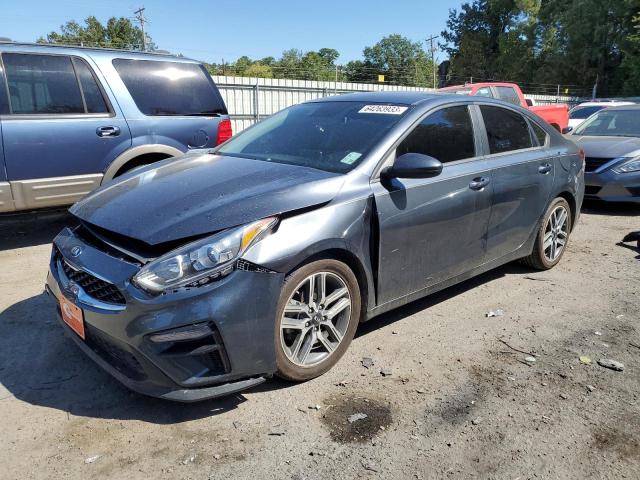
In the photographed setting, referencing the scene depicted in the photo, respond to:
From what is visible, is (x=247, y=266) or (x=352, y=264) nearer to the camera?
(x=247, y=266)

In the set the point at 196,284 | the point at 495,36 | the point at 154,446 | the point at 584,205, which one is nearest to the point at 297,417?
the point at 154,446

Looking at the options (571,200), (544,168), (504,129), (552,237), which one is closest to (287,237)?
(504,129)

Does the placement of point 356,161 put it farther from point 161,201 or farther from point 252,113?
point 252,113

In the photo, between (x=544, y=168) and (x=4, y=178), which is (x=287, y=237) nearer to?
(x=544, y=168)

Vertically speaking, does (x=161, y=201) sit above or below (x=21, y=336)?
above

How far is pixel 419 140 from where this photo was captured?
11.9 feet

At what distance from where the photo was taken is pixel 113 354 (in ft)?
8.93

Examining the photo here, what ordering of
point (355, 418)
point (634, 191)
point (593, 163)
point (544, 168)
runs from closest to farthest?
1. point (355, 418)
2. point (544, 168)
3. point (634, 191)
4. point (593, 163)

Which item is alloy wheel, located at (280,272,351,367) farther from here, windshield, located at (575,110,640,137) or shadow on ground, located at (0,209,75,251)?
windshield, located at (575,110,640,137)

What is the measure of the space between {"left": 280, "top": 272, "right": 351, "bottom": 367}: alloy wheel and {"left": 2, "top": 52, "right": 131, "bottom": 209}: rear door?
141 inches

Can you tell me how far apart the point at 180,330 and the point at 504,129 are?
3298 mm

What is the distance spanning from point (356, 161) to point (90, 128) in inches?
137

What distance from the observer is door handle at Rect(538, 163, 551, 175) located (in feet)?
15.4

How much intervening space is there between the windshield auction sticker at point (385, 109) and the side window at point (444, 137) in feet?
0.59
